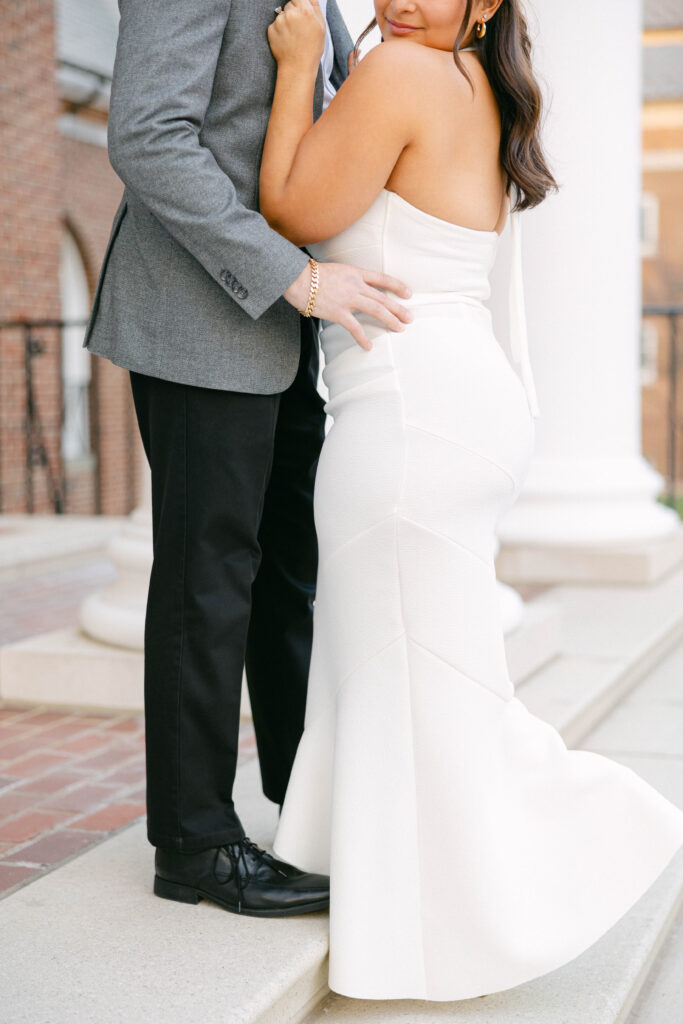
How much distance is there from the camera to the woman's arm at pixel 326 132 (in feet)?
6.42

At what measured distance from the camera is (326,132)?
1.98 meters

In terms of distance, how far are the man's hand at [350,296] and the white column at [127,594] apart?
185 centimetres

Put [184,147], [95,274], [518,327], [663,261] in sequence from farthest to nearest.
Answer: [663,261]
[95,274]
[518,327]
[184,147]

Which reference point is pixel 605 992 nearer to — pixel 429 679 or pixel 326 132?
pixel 429 679

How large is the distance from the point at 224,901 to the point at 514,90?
1.46m

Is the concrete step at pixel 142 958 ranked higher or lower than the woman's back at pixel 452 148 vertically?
lower

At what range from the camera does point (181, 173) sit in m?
1.93

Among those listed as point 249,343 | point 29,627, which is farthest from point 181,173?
point 29,627

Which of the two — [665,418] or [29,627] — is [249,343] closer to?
[29,627]

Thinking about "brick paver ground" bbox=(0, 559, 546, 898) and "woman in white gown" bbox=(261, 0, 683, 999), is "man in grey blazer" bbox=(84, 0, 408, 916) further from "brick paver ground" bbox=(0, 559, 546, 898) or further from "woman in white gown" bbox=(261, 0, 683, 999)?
"brick paver ground" bbox=(0, 559, 546, 898)

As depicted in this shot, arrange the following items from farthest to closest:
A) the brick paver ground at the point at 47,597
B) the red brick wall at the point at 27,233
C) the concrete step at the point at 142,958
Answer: the red brick wall at the point at 27,233, the brick paver ground at the point at 47,597, the concrete step at the point at 142,958

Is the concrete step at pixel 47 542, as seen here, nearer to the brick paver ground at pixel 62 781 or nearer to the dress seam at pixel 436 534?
the brick paver ground at pixel 62 781

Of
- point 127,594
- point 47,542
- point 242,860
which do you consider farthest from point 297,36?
point 47,542

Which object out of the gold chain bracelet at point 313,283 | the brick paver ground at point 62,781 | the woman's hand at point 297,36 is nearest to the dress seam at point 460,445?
the gold chain bracelet at point 313,283
